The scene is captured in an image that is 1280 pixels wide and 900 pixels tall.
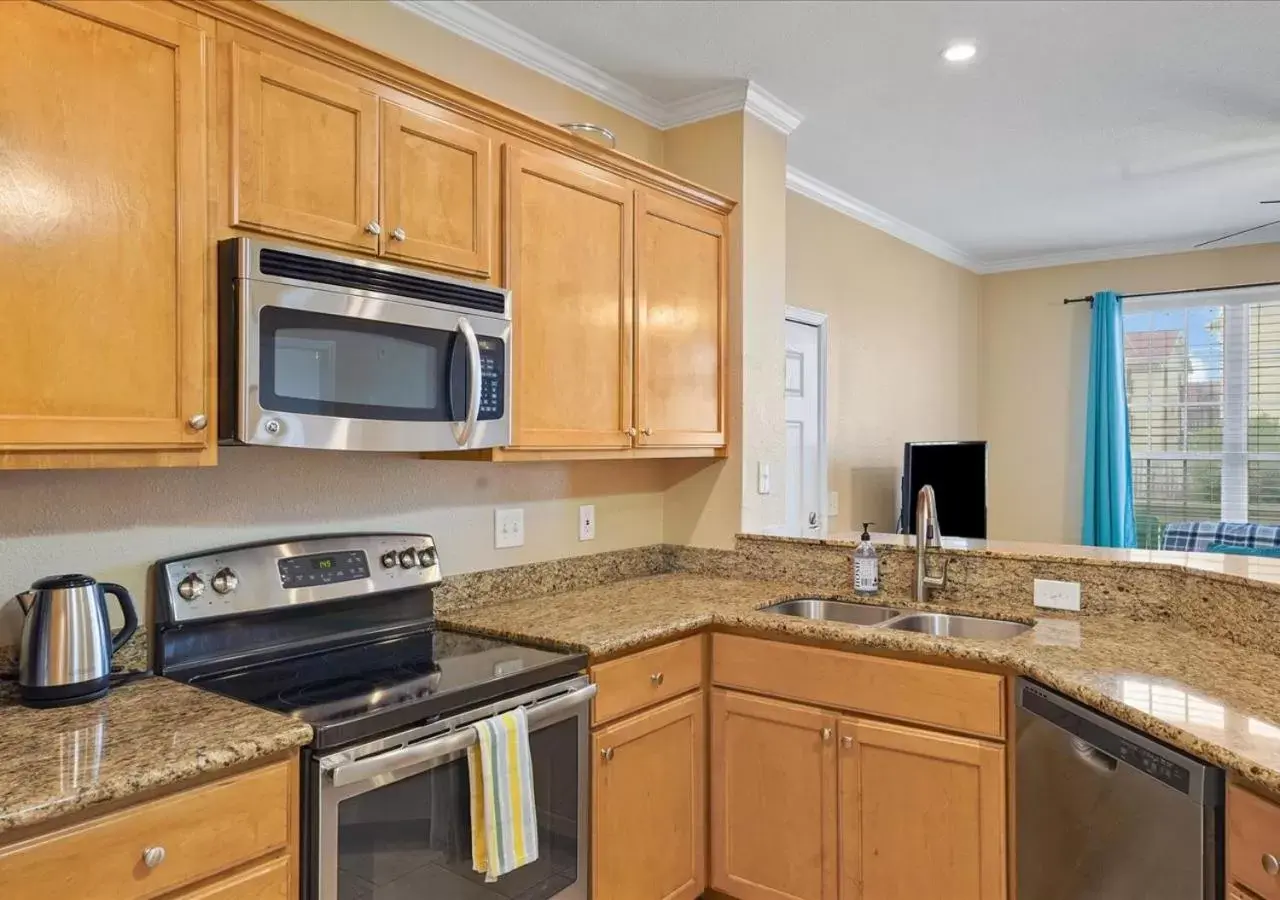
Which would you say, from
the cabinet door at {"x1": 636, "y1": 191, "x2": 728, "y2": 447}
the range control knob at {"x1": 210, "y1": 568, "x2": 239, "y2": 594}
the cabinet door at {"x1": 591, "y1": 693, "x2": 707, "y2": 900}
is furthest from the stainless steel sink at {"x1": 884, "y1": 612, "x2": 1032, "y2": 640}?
the range control knob at {"x1": 210, "y1": 568, "x2": 239, "y2": 594}

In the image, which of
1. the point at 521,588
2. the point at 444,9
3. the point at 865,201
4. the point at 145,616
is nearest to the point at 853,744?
the point at 521,588

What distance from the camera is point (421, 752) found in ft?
5.47

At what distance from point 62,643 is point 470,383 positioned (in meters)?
0.98

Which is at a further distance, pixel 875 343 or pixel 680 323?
pixel 875 343

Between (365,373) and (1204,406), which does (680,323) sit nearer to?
(365,373)

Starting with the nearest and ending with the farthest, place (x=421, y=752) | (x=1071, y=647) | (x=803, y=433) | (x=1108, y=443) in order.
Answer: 1. (x=421, y=752)
2. (x=1071, y=647)
3. (x=803, y=433)
4. (x=1108, y=443)

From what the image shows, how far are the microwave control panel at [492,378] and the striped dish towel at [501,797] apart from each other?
75 centimetres

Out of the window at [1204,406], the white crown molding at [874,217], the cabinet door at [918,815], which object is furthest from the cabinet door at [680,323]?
the window at [1204,406]

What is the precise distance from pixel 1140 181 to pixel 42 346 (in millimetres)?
4534

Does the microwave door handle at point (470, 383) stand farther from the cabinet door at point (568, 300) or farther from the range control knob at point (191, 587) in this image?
the range control knob at point (191, 587)

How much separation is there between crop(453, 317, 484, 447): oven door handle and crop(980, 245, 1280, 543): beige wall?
4.94m

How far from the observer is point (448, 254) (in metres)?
2.14

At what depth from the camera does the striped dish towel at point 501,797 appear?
5.80 ft

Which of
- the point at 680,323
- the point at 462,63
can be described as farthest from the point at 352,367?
the point at 680,323
